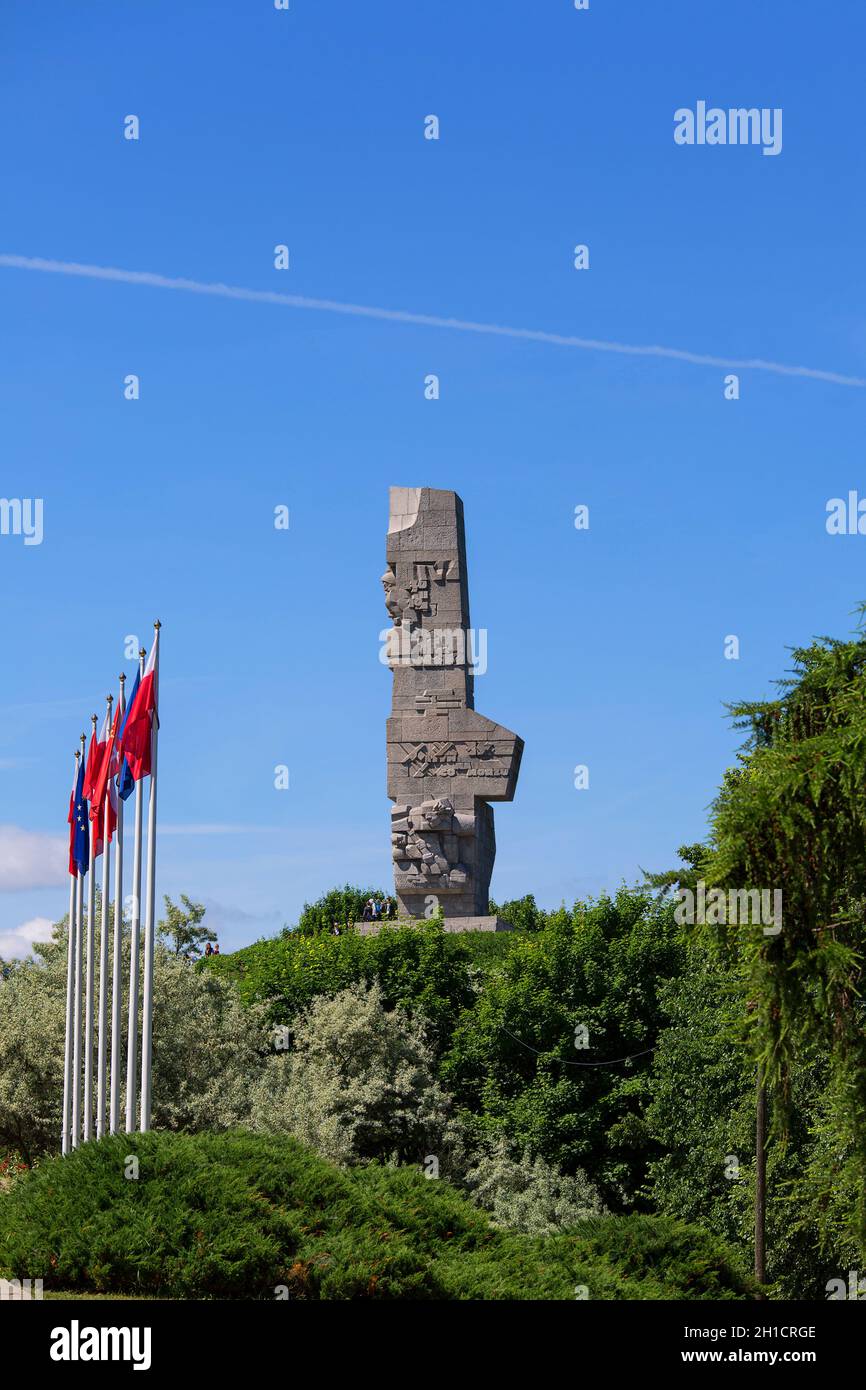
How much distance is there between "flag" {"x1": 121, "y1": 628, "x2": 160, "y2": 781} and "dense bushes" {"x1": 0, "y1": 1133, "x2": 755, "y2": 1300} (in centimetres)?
639

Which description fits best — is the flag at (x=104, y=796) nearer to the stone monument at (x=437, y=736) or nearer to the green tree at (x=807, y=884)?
the green tree at (x=807, y=884)

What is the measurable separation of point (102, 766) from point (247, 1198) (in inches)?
435

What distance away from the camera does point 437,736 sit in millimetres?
49062

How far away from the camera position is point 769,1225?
30.6m

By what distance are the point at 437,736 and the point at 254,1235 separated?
30.8 m

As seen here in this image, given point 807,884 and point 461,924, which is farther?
point 461,924

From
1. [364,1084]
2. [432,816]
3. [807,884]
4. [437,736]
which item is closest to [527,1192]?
[364,1084]

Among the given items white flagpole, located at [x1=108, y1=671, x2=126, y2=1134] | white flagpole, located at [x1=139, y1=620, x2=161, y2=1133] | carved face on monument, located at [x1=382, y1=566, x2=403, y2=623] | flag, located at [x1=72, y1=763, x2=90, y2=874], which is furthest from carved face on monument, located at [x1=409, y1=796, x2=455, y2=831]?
white flagpole, located at [x1=139, y1=620, x2=161, y2=1133]

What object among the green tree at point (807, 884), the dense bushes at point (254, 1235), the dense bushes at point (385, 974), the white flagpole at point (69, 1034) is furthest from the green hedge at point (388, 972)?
the green tree at point (807, 884)

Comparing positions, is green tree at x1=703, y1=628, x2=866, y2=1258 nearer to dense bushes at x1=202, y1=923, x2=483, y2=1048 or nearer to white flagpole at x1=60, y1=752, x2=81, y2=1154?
white flagpole at x1=60, y1=752, x2=81, y2=1154

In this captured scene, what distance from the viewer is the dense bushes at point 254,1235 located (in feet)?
60.5

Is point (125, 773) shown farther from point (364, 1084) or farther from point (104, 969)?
point (364, 1084)

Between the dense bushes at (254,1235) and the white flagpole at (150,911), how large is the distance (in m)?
2.66
